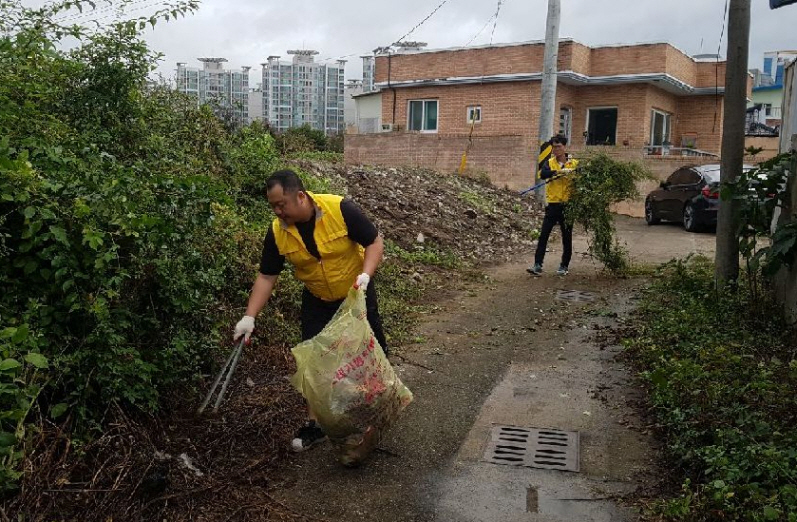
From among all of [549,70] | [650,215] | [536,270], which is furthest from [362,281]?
[650,215]

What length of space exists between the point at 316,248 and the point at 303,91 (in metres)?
33.6

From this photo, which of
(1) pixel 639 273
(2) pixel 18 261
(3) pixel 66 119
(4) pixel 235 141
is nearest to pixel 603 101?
(1) pixel 639 273

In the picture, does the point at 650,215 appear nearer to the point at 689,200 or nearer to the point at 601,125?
the point at 689,200

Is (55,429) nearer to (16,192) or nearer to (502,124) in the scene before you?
(16,192)

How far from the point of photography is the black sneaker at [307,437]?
4.09 metres

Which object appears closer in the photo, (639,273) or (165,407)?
(165,407)

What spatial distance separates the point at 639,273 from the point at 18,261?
802cm

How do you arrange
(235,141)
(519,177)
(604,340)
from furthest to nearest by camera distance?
1. (519,177)
2. (235,141)
3. (604,340)

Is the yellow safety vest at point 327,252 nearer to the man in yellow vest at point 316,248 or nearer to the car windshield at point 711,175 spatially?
the man in yellow vest at point 316,248

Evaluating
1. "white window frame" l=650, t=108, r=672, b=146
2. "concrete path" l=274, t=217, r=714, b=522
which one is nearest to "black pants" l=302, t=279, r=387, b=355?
"concrete path" l=274, t=217, r=714, b=522

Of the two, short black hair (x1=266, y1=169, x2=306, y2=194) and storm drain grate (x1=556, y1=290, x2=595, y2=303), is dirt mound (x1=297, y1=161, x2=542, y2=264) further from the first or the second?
short black hair (x1=266, y1=169, x2=306, y2=194)

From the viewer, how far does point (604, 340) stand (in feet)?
21.0

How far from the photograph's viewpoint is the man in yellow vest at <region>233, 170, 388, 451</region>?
3.85 metres

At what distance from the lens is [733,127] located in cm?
661
